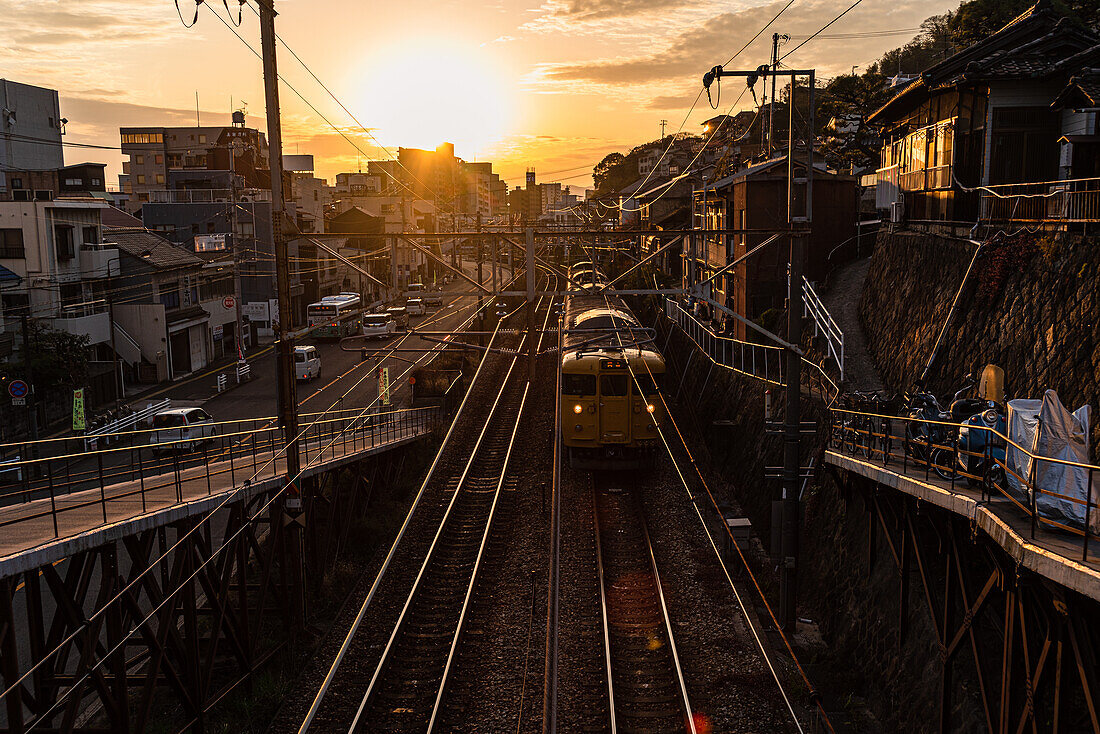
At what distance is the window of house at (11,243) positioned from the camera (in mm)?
26984

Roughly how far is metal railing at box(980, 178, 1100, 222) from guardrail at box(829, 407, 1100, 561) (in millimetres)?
3814

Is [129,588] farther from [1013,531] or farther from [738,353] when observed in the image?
[738,353]

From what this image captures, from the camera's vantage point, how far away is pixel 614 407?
17359 millimetres

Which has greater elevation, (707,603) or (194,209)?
(194,209)

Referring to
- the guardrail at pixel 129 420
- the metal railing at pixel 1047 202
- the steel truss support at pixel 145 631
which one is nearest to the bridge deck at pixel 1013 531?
the metal railing at pixel 1047 202

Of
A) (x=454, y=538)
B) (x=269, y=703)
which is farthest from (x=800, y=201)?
(x=269, y=703)

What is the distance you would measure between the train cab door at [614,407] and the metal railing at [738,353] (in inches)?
98.6

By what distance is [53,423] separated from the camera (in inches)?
998

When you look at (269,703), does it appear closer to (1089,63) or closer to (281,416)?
(281,416)

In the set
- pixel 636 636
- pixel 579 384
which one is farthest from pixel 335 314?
pixel 636 636

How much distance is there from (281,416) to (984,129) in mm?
13670

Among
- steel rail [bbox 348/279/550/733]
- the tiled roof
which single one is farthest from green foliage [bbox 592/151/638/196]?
steel rail [bbox 348/279/550/733]

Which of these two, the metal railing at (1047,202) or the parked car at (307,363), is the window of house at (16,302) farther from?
the metal railing at (1047,202)

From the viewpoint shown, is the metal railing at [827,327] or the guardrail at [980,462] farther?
the metal railing at [827,327]
